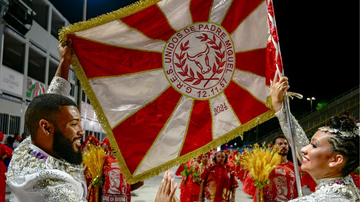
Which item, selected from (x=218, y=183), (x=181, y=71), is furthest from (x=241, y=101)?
(x=218, y=183)

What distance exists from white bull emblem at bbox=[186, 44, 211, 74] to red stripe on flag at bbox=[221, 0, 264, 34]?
31cm

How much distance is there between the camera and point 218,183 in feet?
24.9

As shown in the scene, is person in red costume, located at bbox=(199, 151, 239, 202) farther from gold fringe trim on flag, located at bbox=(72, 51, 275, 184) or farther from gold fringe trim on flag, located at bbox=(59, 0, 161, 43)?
gold fringe trim on flag, located at bbox=(59, 0, 161, 43)

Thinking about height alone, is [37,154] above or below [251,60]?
below

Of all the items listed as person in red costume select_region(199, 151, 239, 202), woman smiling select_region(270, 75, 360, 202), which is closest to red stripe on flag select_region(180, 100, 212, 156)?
woman smiling select_region(270, 75, 360, 202)

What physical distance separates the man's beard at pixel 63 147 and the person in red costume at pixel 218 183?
6.25m

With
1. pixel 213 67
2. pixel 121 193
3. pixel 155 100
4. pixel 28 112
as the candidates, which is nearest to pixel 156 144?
pixel 155 100

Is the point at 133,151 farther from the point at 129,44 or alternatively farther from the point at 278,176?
the point at 278,176

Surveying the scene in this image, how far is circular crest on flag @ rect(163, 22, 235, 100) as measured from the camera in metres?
3.25

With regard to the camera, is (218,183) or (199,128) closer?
(199,128)

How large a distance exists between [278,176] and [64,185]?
4.78 m

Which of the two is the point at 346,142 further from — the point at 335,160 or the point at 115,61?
the point at 115,61

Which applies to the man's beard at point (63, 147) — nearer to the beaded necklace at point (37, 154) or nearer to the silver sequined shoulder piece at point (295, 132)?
the beaded necklace at point (37, 154)

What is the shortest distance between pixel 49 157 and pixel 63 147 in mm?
84
